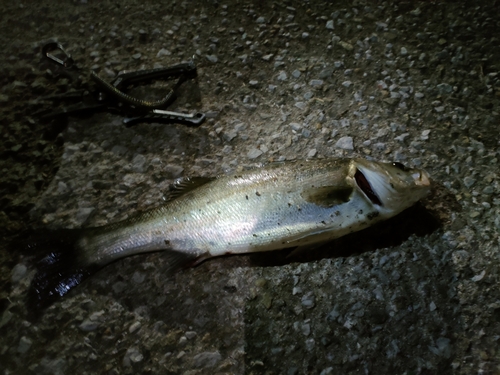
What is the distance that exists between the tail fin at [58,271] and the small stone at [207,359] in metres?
0.93

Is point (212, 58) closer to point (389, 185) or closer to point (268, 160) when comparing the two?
point (268, 160)

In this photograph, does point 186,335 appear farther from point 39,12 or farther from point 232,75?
point 39,12

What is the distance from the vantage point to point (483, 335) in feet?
7.54

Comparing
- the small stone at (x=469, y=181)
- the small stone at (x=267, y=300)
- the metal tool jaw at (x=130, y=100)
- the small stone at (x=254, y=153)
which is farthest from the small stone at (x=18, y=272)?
the small stone at (x=469, y=181)

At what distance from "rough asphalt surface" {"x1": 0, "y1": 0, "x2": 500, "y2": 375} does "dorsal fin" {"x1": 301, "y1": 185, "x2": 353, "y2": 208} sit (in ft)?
1.24

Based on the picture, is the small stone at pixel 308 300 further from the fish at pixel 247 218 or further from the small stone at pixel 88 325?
the small stone at pixel 88 325

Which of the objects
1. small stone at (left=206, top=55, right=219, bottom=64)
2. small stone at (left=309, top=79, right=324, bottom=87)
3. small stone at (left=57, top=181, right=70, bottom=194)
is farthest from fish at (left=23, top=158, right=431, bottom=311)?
small stone at (left=206, top=55, right=219, bottom=64)

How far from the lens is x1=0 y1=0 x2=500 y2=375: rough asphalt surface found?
2.40 meters

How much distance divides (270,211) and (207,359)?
102 cm

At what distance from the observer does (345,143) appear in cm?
307

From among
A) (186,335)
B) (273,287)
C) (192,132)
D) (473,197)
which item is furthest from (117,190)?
(473,197)

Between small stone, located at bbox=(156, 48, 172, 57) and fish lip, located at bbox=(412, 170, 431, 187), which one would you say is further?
small stone, located at bbox=(156, 48, 172, 57)

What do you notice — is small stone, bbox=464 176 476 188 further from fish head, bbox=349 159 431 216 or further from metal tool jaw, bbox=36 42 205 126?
metal tool jaw, bbox=36 42 205 126

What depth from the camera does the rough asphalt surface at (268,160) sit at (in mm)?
2404
